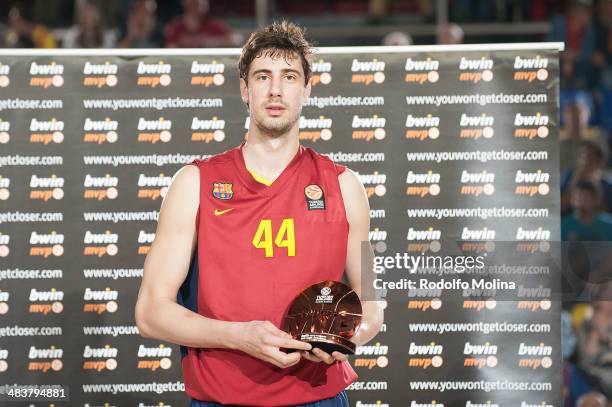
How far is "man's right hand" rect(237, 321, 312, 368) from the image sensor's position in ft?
7.72

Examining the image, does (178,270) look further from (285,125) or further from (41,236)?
(41,236)

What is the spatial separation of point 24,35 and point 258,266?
165 inches

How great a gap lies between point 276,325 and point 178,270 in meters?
0.35

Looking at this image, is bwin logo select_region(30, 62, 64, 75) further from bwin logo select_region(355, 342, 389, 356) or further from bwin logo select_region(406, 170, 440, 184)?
bwin logo select_region(355, 342, 389, 356)

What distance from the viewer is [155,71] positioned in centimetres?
394

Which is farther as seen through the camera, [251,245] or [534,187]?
[534,187]

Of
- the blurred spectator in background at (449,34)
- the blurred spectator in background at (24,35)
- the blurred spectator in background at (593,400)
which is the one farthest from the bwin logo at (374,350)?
the blurred spectator in background at (24,35)

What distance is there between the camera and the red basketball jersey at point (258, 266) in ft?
8.57

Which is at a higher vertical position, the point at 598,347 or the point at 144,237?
the point at 144,237

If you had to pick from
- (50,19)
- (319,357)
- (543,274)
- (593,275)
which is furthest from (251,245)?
(50,19)

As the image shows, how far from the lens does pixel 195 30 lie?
20.3 ft

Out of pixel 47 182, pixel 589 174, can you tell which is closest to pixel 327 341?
pixel 47 182

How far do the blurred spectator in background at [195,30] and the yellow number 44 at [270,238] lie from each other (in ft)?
11.9

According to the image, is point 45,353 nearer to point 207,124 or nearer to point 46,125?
point 46,125
